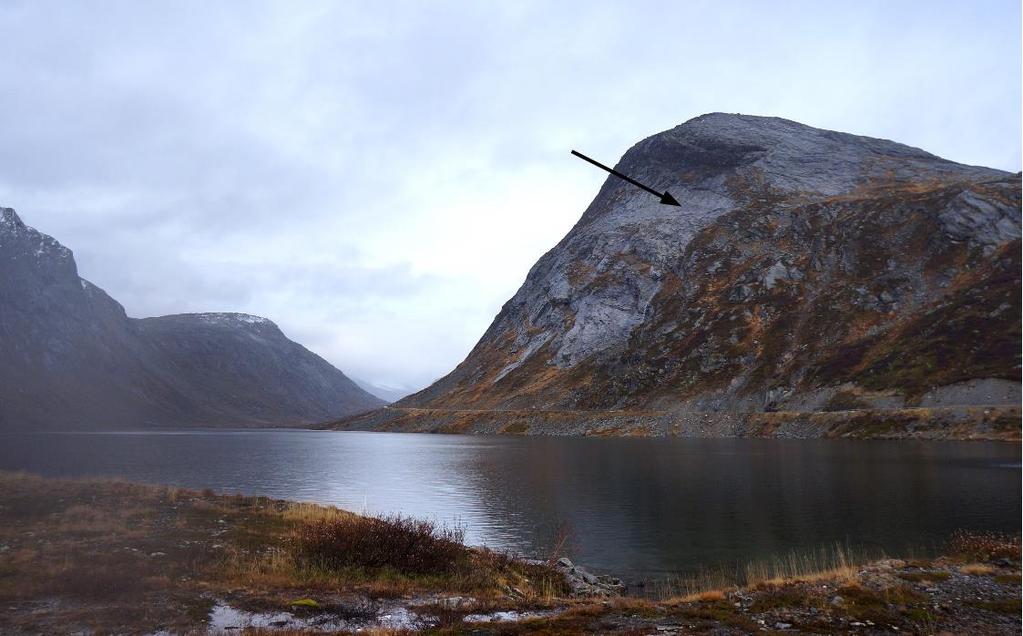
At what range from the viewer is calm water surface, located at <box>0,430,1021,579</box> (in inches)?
1422

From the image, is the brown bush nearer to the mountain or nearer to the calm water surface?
the calm water surface

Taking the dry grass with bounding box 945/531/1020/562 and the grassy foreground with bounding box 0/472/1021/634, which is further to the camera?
the dry grass with bounding box 945/531/1020/562

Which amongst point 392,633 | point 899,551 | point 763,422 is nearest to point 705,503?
point 899,551

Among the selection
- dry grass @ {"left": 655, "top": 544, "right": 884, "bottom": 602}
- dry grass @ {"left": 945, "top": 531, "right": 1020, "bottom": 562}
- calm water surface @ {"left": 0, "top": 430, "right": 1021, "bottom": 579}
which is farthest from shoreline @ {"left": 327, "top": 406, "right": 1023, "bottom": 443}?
dry grass @ {"left": 655, "top": 544, "right": 884, "bottom": 602}

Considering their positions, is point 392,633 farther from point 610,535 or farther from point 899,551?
point 899,551

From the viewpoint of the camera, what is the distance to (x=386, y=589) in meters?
23.4

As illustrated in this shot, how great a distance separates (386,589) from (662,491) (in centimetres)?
3559

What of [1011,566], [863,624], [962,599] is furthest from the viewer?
[1011,566]

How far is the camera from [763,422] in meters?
126

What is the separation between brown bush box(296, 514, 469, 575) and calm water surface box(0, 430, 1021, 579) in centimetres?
783

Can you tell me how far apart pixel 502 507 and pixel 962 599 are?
1290 inches

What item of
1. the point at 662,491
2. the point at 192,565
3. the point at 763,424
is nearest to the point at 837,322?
the point at 763,424

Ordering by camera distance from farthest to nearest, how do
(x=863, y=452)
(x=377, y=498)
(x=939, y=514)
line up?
1. (x=863, y=452)
2. (x=377, y=498)
3. (x=939, y=514)

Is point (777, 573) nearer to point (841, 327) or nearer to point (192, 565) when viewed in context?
point (192, 565)
